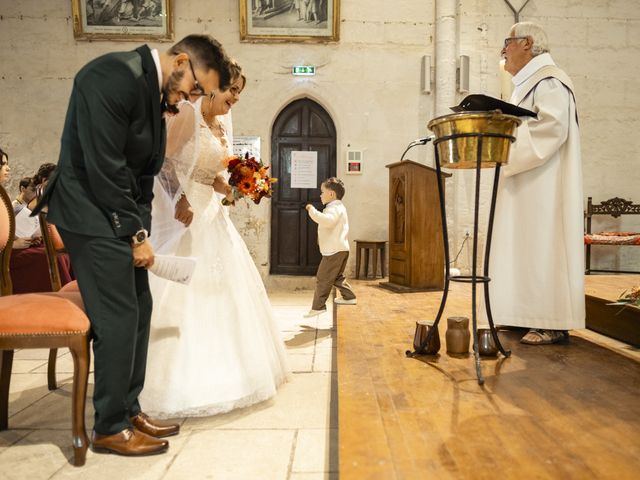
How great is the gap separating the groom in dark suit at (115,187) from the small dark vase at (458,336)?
147cm

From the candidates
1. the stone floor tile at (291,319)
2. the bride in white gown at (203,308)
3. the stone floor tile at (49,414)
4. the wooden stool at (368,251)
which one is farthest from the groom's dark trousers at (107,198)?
the wooden stool at (368,251)

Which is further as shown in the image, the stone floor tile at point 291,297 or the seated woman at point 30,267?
the stone floor tile at point 291,297

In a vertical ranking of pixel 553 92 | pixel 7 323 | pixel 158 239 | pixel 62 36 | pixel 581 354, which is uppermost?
pixel 62 36

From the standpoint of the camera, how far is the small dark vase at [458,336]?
2.58 m

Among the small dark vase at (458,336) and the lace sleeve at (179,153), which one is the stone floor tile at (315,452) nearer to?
the small dark vase at (458,336)

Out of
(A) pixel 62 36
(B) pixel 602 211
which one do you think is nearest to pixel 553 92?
(B) pixel 602 211

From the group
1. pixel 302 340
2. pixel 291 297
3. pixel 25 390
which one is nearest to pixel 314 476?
pixel 25 390

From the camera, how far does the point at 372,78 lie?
711 cm

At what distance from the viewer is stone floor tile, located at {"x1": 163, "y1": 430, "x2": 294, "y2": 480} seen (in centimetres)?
175

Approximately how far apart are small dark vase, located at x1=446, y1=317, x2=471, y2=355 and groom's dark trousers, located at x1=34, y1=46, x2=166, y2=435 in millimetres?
1541

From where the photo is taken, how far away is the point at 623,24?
23.5ft

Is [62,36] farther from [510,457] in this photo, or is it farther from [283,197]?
[510,457]

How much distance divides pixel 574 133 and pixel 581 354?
3.94 ft

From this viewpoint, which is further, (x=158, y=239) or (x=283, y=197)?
(x=283, y=197)
